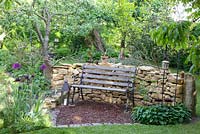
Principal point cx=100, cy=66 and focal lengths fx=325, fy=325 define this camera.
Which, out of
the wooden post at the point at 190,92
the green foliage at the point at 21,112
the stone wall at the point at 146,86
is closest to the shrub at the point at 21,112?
the green foliage at the point at 21,112

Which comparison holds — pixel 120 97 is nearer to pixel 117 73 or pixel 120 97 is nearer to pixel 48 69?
pixel 117 73

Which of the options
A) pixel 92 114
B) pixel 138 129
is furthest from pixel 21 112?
pixel 138 129

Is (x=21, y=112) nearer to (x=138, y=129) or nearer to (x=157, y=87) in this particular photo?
(x=138, y=129)

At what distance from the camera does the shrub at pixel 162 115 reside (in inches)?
203

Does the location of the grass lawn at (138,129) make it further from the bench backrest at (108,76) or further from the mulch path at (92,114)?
the bench backrest at (108,76)

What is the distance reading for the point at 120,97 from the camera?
21.1 feet

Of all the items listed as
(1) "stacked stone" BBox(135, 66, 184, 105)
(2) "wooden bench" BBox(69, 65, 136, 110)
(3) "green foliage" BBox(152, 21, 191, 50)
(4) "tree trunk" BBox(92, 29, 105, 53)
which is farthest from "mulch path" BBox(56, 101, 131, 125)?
(4) "tree trunk" BBox(92, 29, 105, 53)

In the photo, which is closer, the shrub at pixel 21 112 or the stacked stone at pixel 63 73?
the shrub at pixel 21 112

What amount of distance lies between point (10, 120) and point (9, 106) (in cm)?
21

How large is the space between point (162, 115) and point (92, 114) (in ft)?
3.97

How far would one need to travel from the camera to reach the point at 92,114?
5.62 meters

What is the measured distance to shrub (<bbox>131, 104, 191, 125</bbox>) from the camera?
16.9ft

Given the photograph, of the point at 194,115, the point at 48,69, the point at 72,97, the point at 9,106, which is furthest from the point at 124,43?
the point at 9,106

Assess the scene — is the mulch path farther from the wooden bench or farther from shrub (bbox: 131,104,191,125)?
the wooden bench
